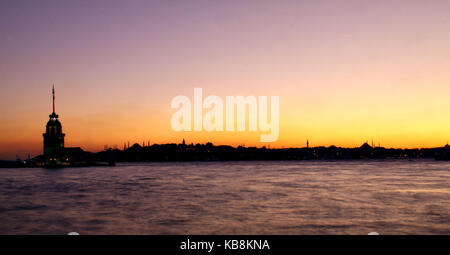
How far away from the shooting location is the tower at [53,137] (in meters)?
157

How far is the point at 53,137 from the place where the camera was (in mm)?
155750

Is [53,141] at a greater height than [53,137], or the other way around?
[53,137]

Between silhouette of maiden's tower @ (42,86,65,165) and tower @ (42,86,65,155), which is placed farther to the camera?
silhouette of maiden's tower @ (42,86,65,165)

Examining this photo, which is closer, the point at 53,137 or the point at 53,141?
the point at 53,137

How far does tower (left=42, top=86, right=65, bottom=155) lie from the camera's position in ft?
514

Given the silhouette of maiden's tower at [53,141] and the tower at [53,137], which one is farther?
the silhouette of maiden's tower at [53,141]
